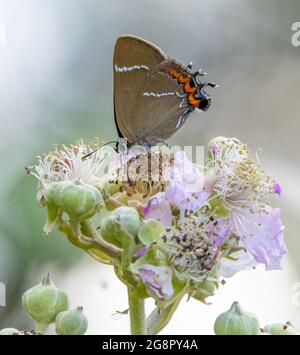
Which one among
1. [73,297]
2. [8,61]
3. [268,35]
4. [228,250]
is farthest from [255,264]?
[268,35]

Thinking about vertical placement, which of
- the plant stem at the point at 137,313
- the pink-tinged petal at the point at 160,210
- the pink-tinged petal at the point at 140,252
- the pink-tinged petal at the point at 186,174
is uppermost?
the pink-tinged petal at the point at 186,174

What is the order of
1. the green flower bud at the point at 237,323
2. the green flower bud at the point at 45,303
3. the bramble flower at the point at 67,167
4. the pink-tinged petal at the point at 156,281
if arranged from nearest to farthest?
the pink-tinged petal at the point at 156,281, the green flower bud at the point at 237,323, the green flower bud at the point at 45,303, the bramble flower at the point at 67,167

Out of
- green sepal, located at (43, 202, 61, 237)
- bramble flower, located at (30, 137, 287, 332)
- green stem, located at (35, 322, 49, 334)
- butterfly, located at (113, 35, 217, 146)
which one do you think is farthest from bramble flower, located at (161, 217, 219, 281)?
butterfly, located at (113, 35, 217, 146)

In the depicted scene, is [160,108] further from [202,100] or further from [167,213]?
[167,213]

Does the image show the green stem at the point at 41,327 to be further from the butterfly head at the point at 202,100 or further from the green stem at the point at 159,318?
the butterfly head at the point at 202,100

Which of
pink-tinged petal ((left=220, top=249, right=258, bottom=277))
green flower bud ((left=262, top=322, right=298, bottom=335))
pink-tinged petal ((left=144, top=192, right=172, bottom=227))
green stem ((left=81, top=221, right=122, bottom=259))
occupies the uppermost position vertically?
pink-tinged petal ((left=144, top=192, right=172, bottom=227))

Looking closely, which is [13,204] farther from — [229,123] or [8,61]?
[229,123]

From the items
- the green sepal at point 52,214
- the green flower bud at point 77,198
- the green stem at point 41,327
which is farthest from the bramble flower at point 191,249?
the green stem at point 41,327

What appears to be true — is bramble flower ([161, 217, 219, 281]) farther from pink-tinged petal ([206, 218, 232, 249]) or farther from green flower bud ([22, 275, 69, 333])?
green flower bud ([22, 275, 69, 333])
